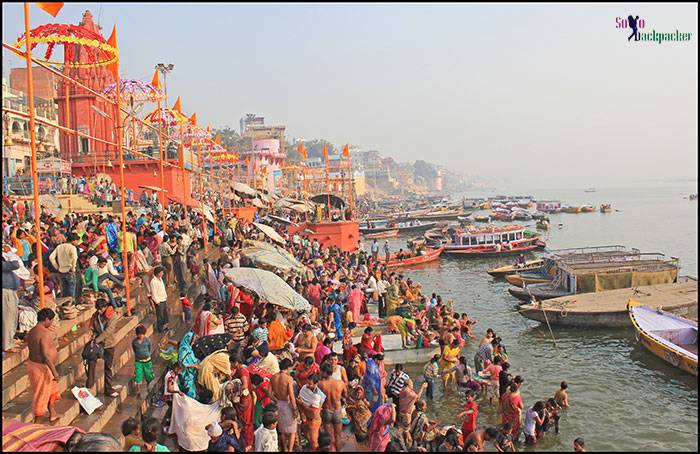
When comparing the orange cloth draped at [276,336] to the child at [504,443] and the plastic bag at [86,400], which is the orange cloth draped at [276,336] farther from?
the child at [504,443]

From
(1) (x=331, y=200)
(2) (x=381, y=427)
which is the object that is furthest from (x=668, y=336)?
(1) (x=331, y=200)

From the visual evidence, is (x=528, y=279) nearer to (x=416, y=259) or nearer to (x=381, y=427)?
(x=416, y=259)

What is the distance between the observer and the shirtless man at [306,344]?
387 inches

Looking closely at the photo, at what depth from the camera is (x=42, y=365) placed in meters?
6.74

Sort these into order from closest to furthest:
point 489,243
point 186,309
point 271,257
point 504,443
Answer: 1. point 504,443
2. point 186,309
3. point 271,257
4. point 489,243

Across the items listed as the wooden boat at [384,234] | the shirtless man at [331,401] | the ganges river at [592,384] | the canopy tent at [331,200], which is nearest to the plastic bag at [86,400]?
the shirtless man at [331,401]

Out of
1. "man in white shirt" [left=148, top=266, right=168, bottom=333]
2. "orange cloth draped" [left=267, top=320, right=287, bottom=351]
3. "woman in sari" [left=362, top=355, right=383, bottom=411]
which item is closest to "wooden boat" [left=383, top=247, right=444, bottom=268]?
"orange cloth draped" [left=267, top=320, right=287, bottom=351]

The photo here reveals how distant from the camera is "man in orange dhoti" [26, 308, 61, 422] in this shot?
21.9 feet

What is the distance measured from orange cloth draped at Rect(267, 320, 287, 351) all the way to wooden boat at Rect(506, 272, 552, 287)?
17416 millimetres

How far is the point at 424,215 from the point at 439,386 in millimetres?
66209

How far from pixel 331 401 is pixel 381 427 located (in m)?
0.77

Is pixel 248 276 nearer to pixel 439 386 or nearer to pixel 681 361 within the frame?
pixel 439 386

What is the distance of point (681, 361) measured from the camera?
47.5 feet

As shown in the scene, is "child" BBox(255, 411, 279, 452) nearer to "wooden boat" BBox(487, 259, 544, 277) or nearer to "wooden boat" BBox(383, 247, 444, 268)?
"wooden boat" BBox(487, 259, 544, 277)
